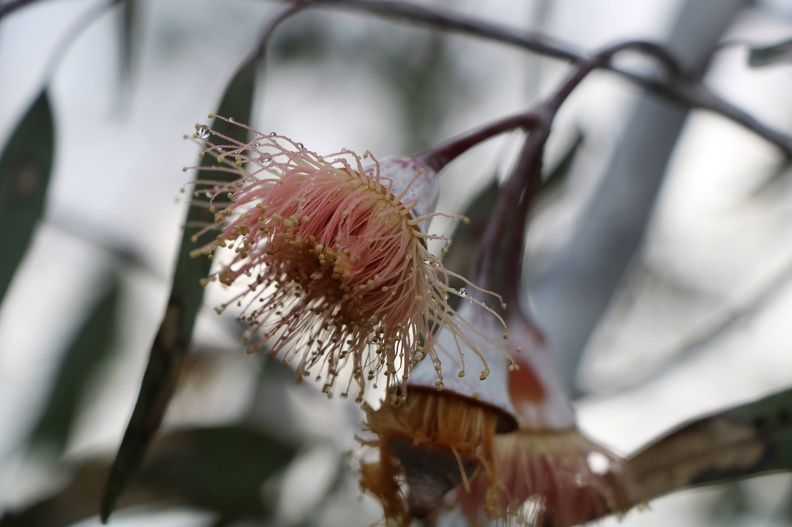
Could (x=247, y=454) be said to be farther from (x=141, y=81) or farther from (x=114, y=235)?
(x=141, y=81)

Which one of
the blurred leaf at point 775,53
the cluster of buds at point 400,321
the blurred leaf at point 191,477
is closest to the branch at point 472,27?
the blurred leaf at point 775,53

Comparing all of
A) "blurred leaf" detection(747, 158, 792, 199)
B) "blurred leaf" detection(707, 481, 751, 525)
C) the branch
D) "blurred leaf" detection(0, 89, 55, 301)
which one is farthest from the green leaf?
"blurred leaf" detection(707, 481, 751, 525)

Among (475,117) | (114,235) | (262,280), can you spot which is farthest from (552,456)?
(475,117)

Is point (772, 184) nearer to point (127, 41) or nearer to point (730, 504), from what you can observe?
point (730, 504)

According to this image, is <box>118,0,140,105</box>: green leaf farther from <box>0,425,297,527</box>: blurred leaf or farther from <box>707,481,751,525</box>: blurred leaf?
<box>707,481,751,525</box>: blurred leaf

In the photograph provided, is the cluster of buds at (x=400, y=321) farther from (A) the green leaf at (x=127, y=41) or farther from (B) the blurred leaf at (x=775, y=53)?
(A) the green leaf at (x=127, y=41)

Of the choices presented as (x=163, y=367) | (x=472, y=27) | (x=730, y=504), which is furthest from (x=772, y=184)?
(x=163, y=367)
